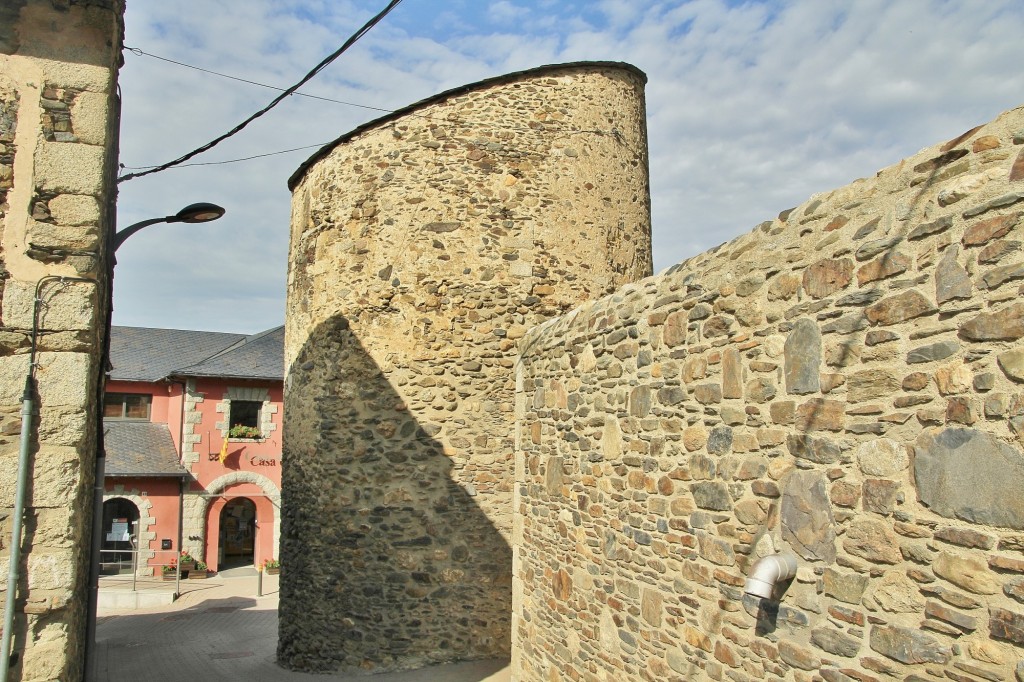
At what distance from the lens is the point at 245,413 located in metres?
20.6

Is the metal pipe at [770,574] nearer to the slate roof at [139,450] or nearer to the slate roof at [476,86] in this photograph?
the slate roof at [476,86]

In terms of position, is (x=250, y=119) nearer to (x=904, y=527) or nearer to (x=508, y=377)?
(x=508, y=377)

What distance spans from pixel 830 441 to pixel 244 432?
61.8ft

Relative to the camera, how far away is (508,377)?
26.0ft

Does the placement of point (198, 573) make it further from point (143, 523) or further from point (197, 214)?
point (197, 214)

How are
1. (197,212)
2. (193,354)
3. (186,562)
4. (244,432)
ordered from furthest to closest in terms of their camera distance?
(193,354), (244,432), (186,562), (197,212)

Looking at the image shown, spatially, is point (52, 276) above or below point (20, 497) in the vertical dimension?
above

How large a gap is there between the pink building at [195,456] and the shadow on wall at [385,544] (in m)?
12.4

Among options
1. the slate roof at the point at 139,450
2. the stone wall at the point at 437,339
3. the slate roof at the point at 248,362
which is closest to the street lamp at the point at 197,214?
the stone wall at the point at 437,339

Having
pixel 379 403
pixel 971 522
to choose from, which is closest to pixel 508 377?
pixel 379 403

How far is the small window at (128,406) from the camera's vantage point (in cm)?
2136

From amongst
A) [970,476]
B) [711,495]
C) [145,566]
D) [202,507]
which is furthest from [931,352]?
[145,566]

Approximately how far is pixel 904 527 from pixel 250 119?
5.72 meters

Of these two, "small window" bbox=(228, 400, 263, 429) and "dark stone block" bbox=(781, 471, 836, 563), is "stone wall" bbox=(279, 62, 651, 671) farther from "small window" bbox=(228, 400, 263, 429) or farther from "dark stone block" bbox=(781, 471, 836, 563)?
"small window" bbox=(228, 400, 263, 429)
